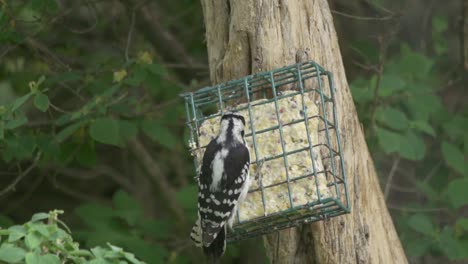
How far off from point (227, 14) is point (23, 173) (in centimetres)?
220

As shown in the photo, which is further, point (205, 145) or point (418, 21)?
point (418, 21)

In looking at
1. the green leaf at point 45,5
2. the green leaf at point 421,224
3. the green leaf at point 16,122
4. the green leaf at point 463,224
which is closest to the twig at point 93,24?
the green leaf at point 45,5

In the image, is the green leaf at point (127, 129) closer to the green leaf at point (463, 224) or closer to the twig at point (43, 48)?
the twig at point (43, 48)

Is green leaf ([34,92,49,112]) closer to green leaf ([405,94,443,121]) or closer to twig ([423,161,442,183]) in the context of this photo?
green leaf ([405,94,443,121])

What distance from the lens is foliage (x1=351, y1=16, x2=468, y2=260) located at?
6676 millimetres

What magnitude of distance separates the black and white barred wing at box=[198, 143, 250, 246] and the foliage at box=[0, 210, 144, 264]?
0.92 metres

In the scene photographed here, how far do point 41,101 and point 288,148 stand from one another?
1.60 m

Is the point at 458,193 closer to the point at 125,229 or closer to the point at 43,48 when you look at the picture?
the point at 125,229

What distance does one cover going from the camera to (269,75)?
520cm

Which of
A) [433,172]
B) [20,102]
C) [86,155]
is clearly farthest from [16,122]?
[433,172]

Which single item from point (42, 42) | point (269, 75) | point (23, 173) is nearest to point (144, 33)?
point (42, 42)

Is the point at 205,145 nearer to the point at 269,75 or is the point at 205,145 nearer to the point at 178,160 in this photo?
the point at 269,75

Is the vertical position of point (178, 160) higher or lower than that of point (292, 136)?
higher

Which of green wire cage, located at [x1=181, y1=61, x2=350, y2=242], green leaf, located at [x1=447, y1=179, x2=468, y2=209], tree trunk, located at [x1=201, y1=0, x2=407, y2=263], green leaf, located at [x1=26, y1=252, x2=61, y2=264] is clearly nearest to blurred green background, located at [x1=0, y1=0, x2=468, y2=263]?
green leaf, located at [x1=447, y1=179, x2=468, y2=209]
